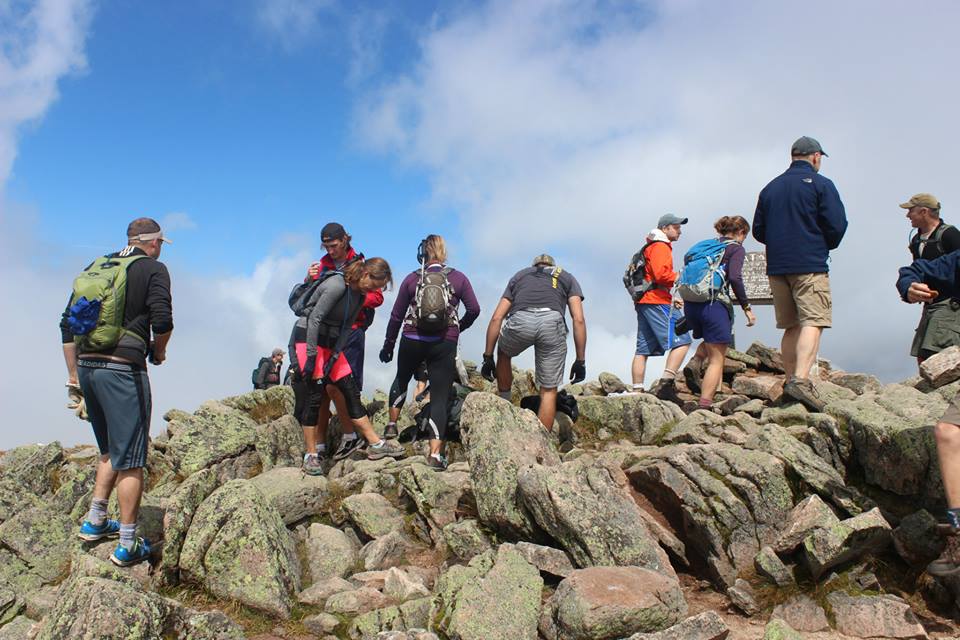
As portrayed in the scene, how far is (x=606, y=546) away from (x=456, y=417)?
6.02 m

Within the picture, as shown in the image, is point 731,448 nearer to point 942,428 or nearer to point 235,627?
point 942,428

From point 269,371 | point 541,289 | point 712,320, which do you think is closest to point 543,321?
point 541,289

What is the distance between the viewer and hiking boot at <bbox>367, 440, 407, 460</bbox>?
12.3 metres

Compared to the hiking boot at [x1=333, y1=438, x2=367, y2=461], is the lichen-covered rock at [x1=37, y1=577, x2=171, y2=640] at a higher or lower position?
lower

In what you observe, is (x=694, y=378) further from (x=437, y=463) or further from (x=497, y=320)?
(x=437, y=463)

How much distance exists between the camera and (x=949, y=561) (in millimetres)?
6871

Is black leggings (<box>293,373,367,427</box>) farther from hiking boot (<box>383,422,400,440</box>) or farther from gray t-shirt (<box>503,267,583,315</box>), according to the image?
gray t-shirt (<box>503,267,583,315</box>)

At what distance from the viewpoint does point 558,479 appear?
27.7 ft

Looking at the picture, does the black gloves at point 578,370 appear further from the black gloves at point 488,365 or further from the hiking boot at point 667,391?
the hiking boot at point 667,391

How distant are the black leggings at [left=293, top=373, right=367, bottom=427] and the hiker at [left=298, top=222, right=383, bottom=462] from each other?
0.11 metres

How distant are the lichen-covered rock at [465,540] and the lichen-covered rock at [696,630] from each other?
2659mm

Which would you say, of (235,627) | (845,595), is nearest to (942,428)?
(845,595)

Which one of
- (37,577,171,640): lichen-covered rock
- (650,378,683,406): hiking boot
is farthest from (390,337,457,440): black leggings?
(650,378,683,406): hiking boot

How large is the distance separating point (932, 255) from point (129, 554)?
12.2 meters
